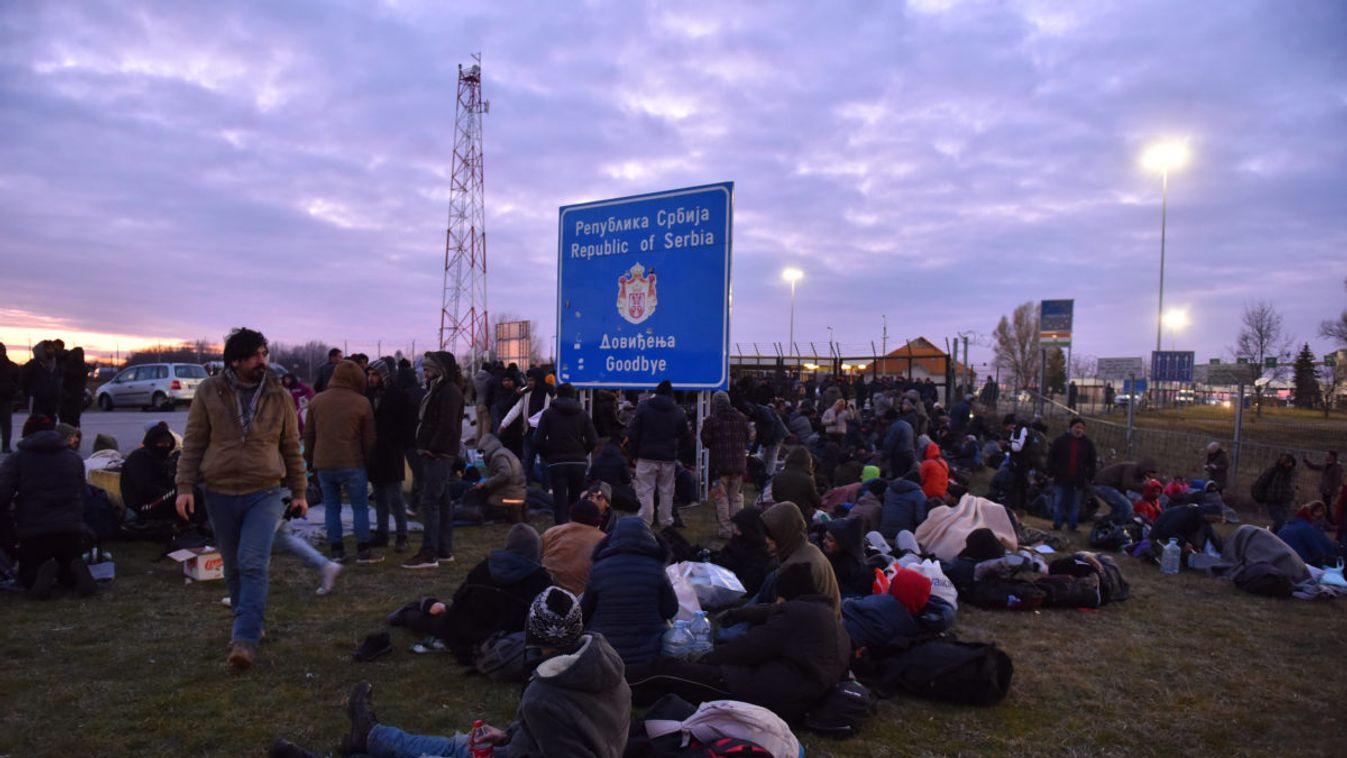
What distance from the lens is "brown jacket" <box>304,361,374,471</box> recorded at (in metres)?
7.30

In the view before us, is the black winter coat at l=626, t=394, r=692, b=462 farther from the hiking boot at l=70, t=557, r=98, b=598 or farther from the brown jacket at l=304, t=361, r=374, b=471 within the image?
the hiking boot at l=70, t=557, r=98, b=598

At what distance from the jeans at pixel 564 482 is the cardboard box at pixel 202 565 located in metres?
3.33

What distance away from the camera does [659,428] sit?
33.4 feet

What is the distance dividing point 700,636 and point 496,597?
1.39 metres

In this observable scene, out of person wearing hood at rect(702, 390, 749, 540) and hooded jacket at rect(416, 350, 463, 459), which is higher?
hooded jacket at rect(416, 350, 463, 459)

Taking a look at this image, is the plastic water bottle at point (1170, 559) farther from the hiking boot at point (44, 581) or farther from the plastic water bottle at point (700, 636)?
the hiking boot at point (44, 581)

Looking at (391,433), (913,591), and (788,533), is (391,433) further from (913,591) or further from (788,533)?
(913,591)

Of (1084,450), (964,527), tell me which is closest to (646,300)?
(964,527)

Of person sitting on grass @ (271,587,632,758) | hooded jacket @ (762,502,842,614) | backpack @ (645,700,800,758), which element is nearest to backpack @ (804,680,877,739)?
hooded jacket @ (762,502,842,614)

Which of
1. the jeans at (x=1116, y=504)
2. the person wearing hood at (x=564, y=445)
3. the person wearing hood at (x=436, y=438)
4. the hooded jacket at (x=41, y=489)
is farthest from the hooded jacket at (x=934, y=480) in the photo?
the hooded jacket at (x=41, y=489)

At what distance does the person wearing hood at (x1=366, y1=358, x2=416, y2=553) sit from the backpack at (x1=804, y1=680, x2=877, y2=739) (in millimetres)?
4859

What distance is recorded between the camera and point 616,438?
12.4m

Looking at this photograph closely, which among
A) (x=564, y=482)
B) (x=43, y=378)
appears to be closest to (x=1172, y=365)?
(x=564, y=482)

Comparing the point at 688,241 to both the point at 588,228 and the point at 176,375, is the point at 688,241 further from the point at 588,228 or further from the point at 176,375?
the point at 176,375
